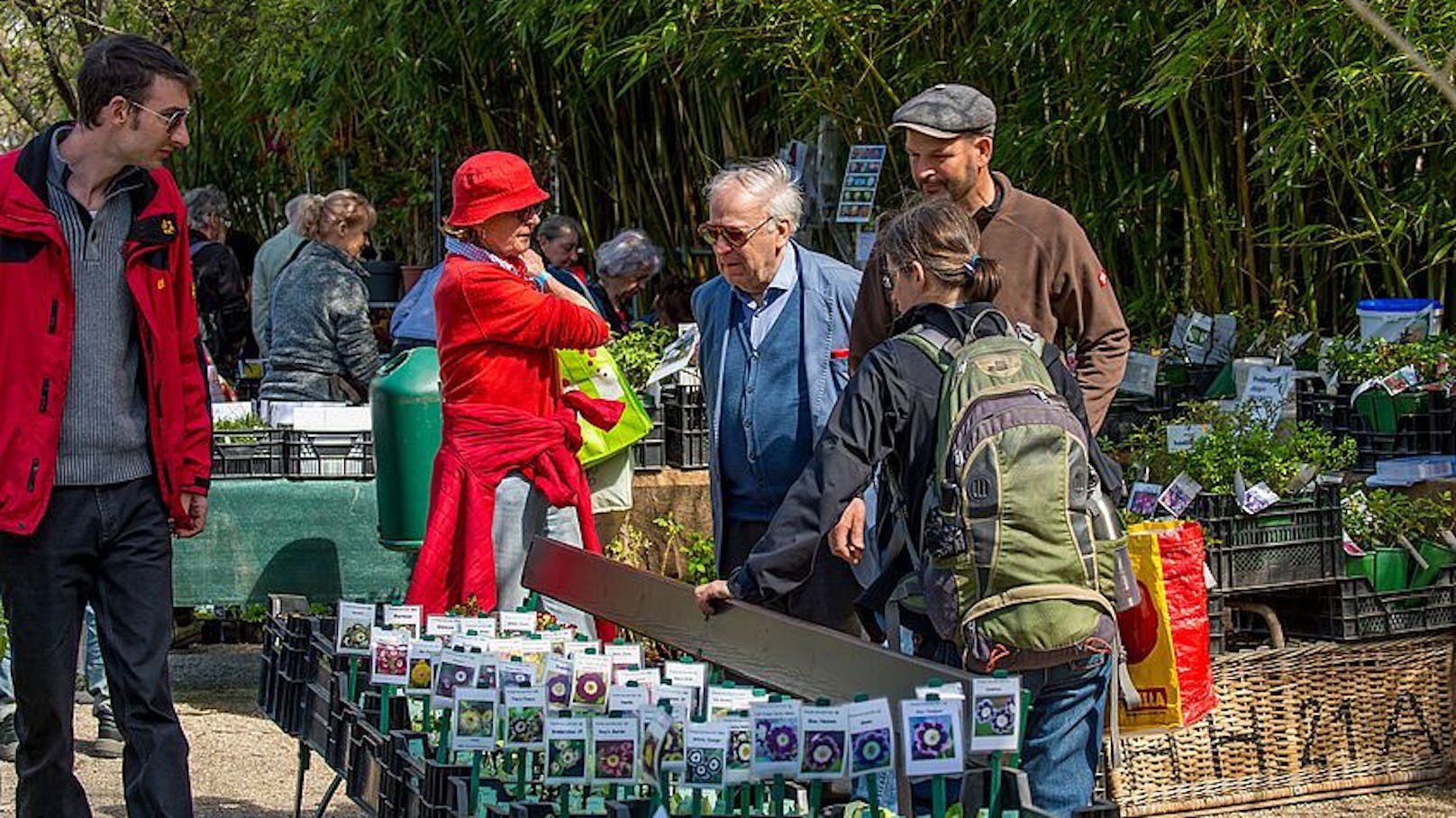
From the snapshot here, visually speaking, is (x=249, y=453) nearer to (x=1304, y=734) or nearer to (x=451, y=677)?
(x=1304, y=734)

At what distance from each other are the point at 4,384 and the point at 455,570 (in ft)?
5.90

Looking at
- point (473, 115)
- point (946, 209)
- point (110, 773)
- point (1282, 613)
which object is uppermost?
point (473, 115)

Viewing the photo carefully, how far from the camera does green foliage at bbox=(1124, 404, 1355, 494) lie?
5.59 meters

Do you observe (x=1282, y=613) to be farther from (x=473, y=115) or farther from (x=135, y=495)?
(x=473, y=115)

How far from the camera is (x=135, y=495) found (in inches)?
164

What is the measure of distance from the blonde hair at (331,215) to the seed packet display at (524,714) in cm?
453

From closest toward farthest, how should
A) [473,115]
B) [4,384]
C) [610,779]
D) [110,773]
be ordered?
[610,779] → [4,384] → [110,773] → [473,115]

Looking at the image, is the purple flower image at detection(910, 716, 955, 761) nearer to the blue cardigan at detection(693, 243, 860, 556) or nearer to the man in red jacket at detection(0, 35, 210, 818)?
the blue cardigan at detection(693, 243, 860, 556)

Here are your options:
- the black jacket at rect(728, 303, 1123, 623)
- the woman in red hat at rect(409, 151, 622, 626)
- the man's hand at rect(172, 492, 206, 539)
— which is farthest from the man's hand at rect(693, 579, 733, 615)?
the woman in red hat at rect(409, 151, 622, 626)

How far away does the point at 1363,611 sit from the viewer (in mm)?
5664

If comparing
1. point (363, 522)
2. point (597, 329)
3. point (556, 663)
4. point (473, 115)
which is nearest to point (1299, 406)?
point (597, 329)

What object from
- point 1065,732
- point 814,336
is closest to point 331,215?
point 814,336

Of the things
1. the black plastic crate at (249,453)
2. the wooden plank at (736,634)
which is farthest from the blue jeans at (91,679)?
the wooden plank at (736,634)

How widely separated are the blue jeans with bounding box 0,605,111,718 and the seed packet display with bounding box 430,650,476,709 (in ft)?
9.66
